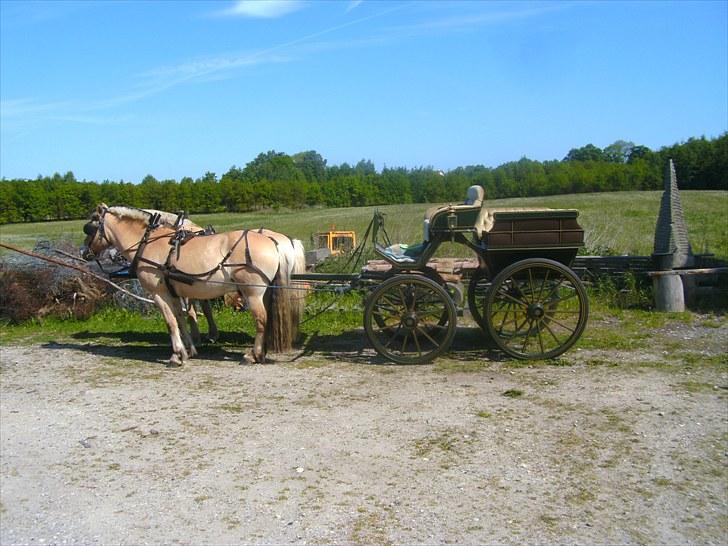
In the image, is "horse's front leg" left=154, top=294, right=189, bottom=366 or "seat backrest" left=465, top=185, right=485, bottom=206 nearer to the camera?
"seat backrest" left=465, top=185, right=485, bottom=206

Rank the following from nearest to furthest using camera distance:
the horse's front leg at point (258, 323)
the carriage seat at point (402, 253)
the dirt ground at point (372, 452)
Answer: the dirt ground at point (372, 452) < the carriage seat at point (402, 253) < the horse's front leg at point (258, 323)

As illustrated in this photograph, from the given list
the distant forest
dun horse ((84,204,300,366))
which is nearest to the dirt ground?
dun horse ((84,204,300,366))

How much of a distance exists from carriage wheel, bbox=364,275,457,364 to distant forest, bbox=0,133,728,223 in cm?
3098

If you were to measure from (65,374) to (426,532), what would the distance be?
5809mm

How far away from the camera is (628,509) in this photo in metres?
4.60

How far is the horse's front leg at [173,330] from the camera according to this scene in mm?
8719

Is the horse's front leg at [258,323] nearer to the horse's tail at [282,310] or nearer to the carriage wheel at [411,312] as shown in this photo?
the horse's tail at [282,310]

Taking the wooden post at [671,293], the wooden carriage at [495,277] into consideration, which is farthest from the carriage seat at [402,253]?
the wooden post at [671,293]

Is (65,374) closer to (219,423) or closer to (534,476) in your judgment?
(219,423)

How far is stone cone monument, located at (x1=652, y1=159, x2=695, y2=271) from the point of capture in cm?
1052

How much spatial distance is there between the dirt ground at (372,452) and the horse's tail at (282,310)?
398 mm

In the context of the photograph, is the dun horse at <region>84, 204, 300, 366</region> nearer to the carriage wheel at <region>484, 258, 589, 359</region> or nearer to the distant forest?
the carriage wheel at <region>484, 258, 589, 359</region>

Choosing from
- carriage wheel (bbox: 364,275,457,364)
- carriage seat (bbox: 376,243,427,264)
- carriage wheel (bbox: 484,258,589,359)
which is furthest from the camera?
carriage seat (bbox: 376,243,427,264)

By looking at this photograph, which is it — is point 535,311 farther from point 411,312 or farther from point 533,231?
point 411,312
